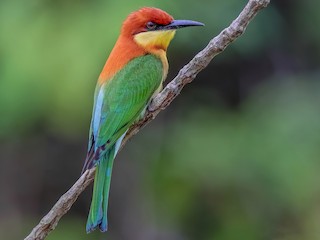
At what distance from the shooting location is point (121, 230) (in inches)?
183

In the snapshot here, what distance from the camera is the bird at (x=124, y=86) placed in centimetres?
256

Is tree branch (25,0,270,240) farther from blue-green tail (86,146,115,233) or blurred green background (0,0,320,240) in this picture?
blurred green background (0,0,320,240)

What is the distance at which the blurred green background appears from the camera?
383 centimetres

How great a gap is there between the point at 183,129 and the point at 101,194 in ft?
6.37

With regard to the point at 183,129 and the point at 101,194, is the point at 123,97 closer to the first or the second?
the point at 101,194

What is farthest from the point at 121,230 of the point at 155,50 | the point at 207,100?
the point at 155,50

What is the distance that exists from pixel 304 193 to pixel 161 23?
66.0 inches

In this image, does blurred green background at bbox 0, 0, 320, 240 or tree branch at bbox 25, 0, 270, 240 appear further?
blurred green background at bbox 0, 0, 320, 240

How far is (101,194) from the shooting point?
2.55 m

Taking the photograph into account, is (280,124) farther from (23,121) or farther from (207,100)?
(23,121)

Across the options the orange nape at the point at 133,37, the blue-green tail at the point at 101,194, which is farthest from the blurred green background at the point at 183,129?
the blue-green tail at the point at 101,194

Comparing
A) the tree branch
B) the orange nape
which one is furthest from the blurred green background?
the tree branch

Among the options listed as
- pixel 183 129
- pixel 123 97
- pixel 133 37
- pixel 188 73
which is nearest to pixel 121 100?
pixel 123 97

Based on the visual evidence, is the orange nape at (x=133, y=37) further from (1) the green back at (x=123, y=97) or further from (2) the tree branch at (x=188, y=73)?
(2) the tree branch at (x=188, y=73)
